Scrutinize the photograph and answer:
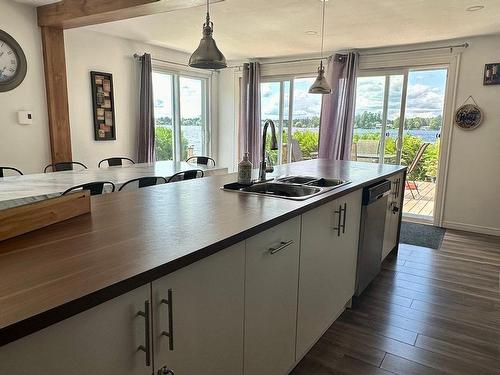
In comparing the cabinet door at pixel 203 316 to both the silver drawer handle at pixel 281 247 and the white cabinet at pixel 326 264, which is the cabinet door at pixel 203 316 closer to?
the silver drawer handle at pixel 281 247

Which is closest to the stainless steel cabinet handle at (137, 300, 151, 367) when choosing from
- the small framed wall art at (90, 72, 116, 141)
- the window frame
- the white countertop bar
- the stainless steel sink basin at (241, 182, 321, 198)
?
the stainless steel sink basin at (241, 182, 321, 198)

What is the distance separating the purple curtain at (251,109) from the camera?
6152mm

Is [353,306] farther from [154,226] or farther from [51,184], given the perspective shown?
[51,184]

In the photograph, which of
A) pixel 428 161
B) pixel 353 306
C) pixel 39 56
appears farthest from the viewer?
pixel 428 161

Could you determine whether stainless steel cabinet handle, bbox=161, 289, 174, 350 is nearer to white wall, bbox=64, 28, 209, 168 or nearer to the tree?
white wall, bbox=64, 28, 209, 168

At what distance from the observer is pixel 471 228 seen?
4.66 meters

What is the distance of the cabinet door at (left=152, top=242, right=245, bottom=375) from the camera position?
100cm

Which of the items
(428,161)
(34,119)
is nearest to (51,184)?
(34,119)

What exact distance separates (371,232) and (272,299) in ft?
4.55

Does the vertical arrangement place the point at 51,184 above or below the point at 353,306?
above

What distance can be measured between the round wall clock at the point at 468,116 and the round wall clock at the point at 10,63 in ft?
17.3

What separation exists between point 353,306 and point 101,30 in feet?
14.7

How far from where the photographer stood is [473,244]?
4109mm

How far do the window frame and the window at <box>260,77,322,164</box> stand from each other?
1.08 meters
